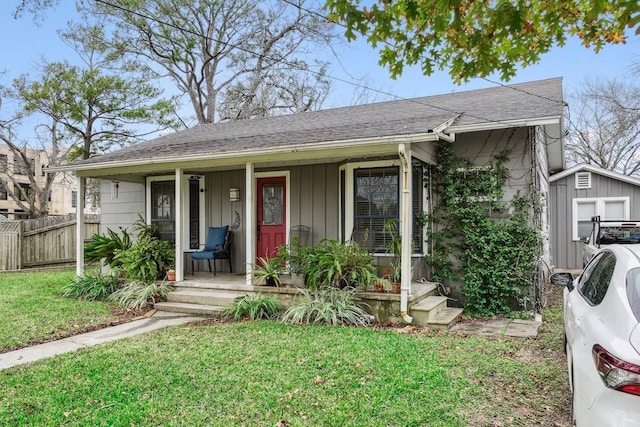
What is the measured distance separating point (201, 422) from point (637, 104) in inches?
875

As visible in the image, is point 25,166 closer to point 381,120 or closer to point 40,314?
point 40,314

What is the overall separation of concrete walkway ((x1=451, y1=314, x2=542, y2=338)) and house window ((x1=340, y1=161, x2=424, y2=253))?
1.61 meters

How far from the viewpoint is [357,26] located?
336 cm

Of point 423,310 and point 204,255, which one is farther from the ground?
point 204,255

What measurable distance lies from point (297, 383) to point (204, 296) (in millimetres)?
3944

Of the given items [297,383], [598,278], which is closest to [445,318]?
[297,383]

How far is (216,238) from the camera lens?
29.5 feet

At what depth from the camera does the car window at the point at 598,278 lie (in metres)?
2.81

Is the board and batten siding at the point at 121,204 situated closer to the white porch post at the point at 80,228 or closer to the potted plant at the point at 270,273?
the white porch post at the point at 80,228

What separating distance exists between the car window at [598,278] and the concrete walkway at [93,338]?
5.22m

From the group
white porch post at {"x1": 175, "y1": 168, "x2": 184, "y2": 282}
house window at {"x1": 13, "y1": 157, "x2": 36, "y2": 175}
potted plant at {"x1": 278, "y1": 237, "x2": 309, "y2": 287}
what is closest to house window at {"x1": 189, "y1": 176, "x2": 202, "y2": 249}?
white porch post at {"x1": 175, "y1": 168, "x2": 184, "y2": 282}

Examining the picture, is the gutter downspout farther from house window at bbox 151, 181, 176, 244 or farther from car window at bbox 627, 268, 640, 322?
house window at bbox 151, 181, 176, 244

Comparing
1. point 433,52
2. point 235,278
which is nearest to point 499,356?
point 433,52

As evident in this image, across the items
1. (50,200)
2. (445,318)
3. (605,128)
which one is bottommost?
(445,318)
